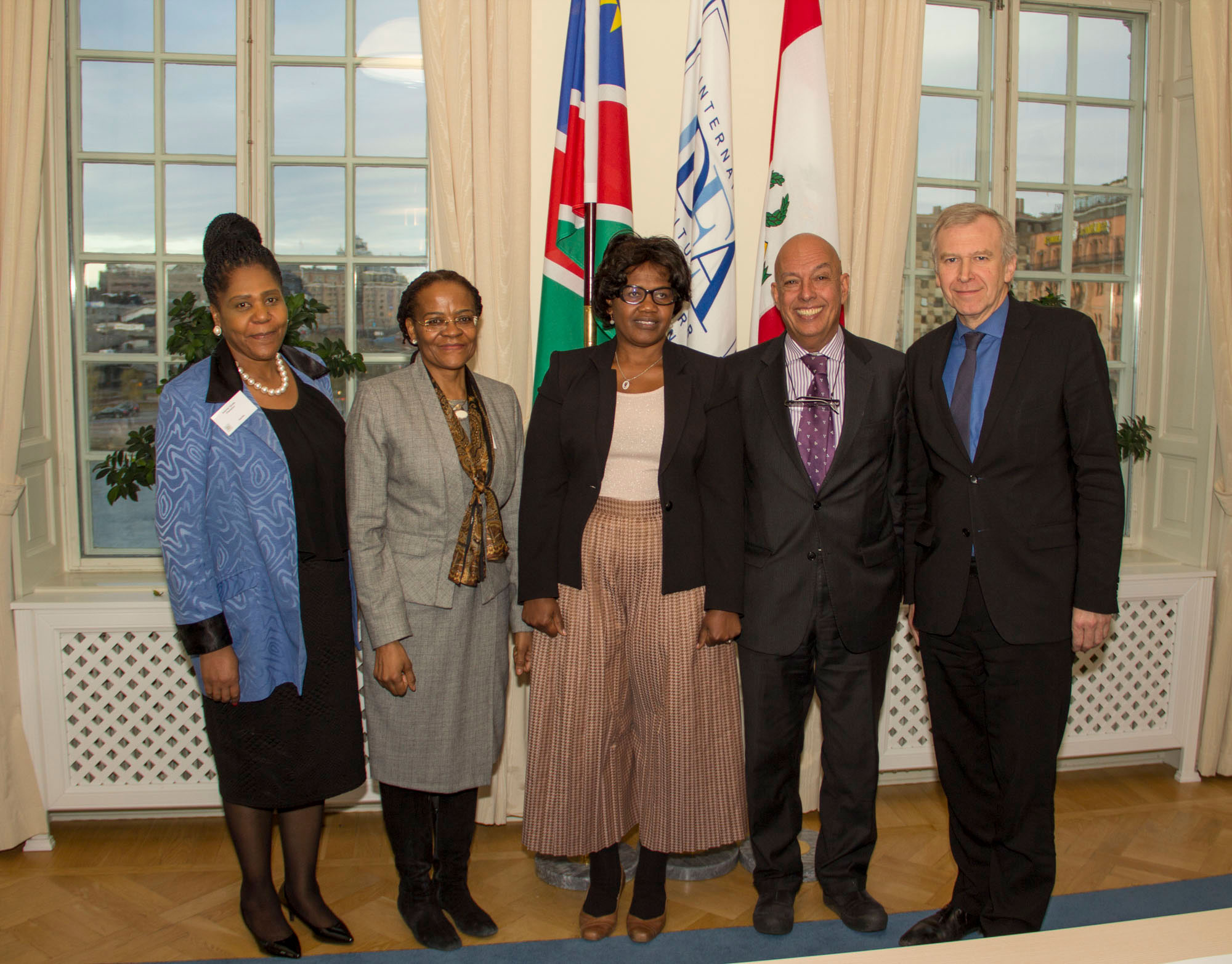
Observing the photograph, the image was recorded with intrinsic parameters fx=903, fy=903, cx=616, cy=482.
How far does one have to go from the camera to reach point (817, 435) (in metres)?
2.32

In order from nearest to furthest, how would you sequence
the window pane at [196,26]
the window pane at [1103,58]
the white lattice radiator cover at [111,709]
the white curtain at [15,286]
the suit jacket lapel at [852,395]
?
the suit jacket lapel at [852,395]
the white curtain at [15,286]
the white lattice radiator cover at [111,709]
the window pane at [196,26]
the window pane at [1103,58]

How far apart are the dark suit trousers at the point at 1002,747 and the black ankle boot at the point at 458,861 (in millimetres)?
1264

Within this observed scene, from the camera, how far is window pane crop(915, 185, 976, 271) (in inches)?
144

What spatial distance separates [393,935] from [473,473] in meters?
1.29

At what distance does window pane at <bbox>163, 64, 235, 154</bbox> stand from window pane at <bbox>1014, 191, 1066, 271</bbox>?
3100mm

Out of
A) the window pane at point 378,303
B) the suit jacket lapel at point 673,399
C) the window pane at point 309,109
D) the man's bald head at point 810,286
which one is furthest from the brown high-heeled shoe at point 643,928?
the window pane at point 309,109

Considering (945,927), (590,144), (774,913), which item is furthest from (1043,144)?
(774,913)

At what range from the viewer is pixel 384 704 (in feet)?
7.48

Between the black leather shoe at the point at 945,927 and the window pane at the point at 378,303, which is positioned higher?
the window pane at the point at 378,303

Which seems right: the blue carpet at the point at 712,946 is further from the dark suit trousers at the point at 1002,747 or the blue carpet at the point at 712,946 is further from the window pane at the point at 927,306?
the window pane at the point at 927,306

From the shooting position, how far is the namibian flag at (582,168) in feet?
9.60

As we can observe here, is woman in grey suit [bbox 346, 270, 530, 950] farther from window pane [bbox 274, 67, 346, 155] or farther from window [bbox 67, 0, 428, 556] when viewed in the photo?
window pane [bbox 274, 67, 346, 155]

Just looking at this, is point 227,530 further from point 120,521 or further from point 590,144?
point 590,144

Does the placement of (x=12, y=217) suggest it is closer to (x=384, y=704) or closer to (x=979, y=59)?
(x=384, y=704)
